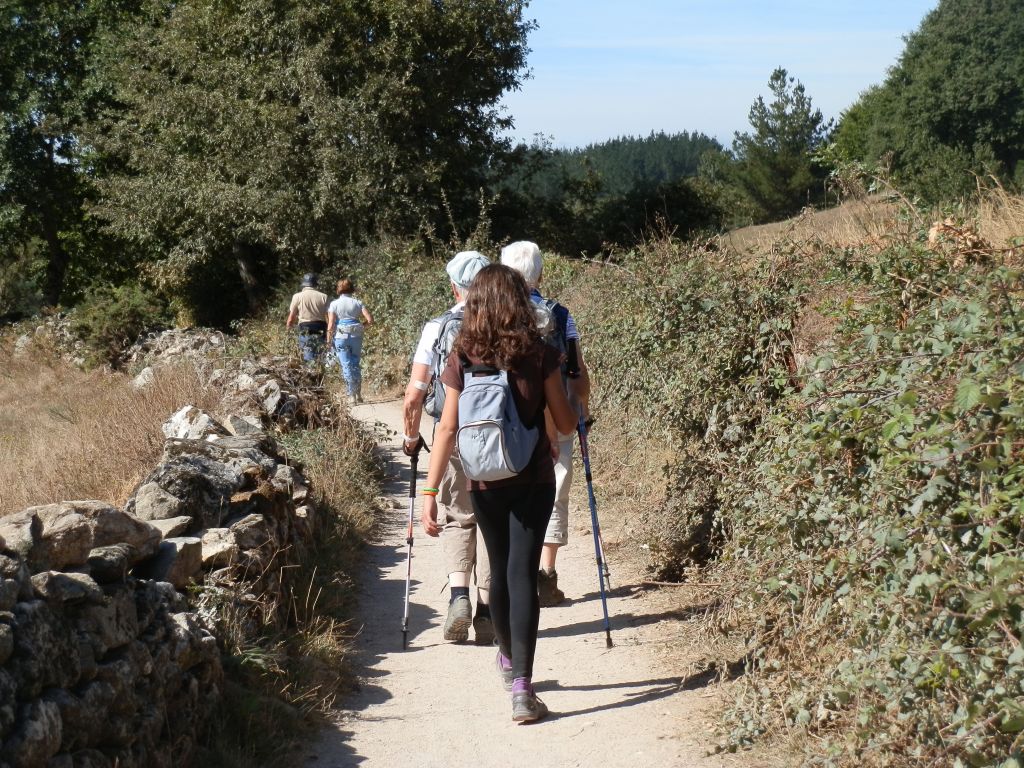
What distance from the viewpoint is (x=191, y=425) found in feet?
28.9

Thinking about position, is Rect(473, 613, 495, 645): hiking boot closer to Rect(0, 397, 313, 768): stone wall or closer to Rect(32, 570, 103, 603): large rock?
Rect(0, 397, 313, 768): stone wall

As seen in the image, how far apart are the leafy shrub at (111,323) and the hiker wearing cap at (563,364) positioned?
17753mm

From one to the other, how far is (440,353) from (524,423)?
3.09ft

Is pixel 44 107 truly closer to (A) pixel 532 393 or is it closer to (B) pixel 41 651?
(A) pixel 532 393

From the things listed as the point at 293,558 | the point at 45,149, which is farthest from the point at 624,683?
the point at 45,149

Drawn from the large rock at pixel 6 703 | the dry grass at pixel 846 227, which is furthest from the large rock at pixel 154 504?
the dry grass at pixel 846 227

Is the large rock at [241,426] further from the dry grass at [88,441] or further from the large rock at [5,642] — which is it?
the large rock at [5,642]

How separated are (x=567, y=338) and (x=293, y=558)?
7.48 feet

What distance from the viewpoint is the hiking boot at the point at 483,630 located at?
6.16m

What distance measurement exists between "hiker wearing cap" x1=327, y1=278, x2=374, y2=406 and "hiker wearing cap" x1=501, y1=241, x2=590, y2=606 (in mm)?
8167

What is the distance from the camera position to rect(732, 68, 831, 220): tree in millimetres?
55656

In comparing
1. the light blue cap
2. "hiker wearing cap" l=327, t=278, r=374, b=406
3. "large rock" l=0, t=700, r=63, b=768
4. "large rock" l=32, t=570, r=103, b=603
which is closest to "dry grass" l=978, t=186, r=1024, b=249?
the light blue cap

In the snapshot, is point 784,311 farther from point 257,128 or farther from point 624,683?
point 257,128

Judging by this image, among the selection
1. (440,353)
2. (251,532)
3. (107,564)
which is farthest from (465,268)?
(107,564)
